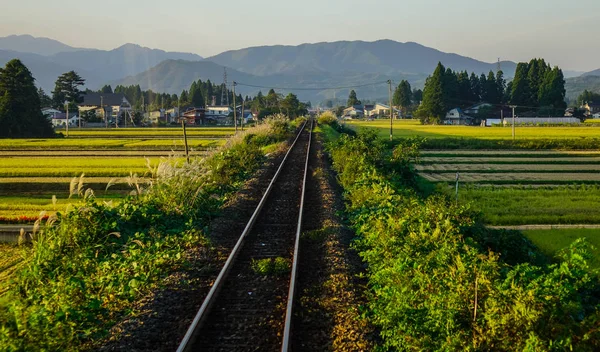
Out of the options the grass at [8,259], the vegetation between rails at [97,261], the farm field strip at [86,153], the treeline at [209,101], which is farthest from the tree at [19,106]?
the vegetation between rails at [97,261]

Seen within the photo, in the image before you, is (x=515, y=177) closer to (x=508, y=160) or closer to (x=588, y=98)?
(x=508, y=160)

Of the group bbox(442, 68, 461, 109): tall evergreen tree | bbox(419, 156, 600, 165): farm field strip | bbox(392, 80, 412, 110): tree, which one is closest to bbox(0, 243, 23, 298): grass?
bbox(419, 156, 600, 165): farm field strip

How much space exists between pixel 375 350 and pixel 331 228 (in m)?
5.15

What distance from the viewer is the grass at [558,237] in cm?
Answer: 1151

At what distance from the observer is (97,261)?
724 cm

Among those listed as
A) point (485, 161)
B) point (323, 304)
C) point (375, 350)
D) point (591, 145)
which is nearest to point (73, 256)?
point (323, 304)

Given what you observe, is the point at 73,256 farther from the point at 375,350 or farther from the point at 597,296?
the point at 597,296

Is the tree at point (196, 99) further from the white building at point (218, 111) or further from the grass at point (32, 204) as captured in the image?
the grass at point (32, 204)

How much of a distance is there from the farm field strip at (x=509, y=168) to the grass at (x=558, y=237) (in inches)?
507

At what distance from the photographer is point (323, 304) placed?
6.41 m

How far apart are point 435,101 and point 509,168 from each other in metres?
55.9

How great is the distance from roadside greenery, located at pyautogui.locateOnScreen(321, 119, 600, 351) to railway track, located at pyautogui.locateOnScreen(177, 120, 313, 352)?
120 centimetres

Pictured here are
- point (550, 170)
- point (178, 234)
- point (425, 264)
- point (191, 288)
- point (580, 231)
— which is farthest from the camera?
point (550, 170)

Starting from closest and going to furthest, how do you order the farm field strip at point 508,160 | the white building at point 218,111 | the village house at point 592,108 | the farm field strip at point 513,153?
the farm field strip at point 508,160
the farm field strip at point 513,153
the white building at point 218,111
the village house at point 592,108
